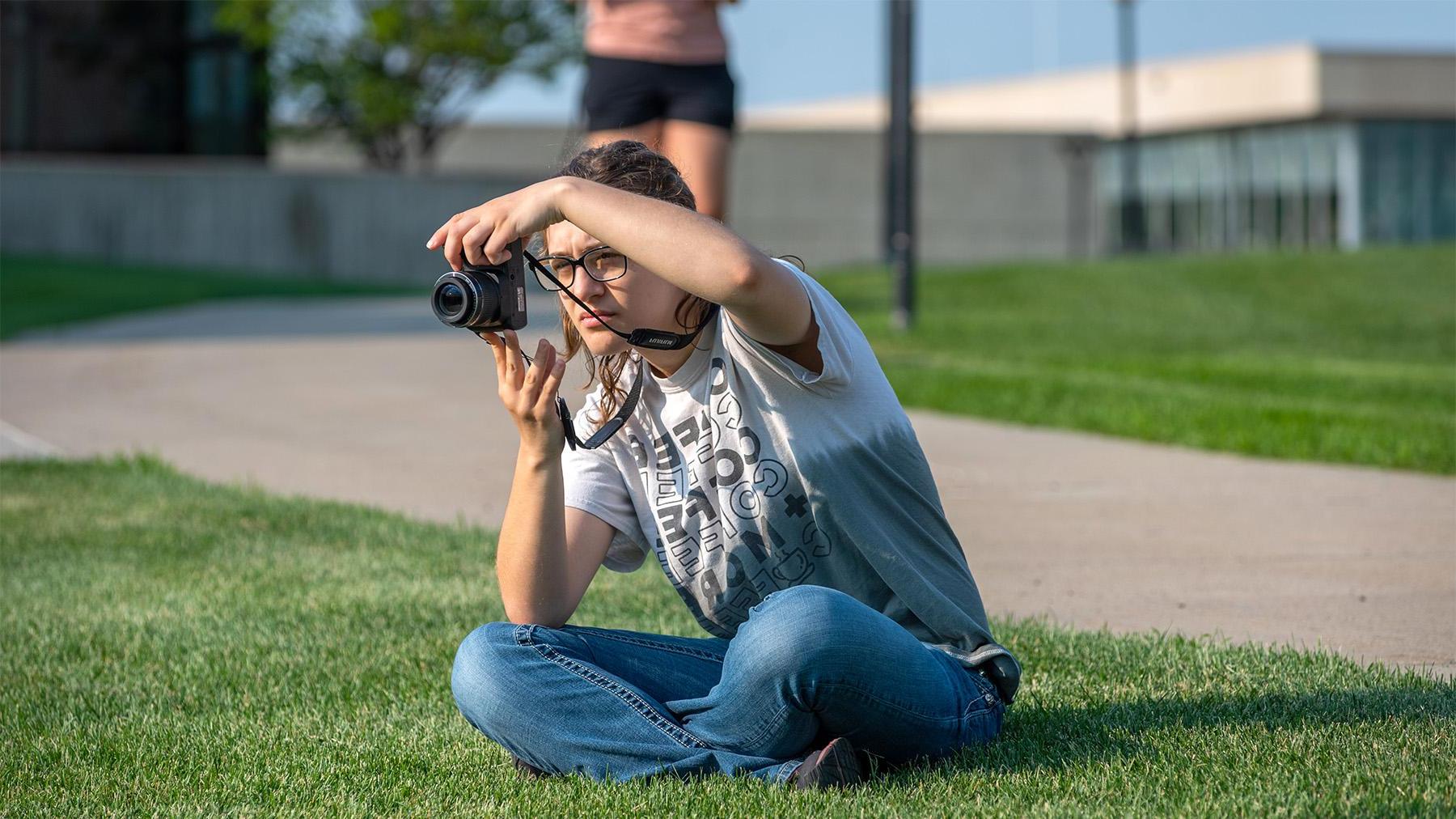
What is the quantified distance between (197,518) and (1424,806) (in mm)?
4310

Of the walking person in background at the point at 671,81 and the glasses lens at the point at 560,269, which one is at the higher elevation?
the walking person in background at the point at 671,81

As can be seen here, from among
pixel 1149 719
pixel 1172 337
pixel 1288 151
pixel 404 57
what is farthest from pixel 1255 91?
pixel 1149 719

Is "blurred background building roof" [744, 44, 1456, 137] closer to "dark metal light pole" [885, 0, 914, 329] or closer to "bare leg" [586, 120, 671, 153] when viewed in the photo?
"dark metal light pole" [885, 0, 914, 329]

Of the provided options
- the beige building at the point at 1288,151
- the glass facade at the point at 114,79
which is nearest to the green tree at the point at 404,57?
the glass facade at the point at 114,79

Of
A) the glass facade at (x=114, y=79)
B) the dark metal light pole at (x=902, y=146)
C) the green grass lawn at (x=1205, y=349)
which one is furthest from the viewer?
the glass facade at (x=114, y=79)

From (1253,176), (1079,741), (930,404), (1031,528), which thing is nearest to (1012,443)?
(930,404)

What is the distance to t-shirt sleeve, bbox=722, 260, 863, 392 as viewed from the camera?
286 cm

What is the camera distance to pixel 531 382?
9.27 ft

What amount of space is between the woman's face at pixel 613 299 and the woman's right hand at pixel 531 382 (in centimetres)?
8

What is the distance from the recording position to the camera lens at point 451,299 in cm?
265

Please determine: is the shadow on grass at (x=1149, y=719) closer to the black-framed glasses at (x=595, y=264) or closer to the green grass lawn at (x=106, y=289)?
the black-framed glasses at (x=595, y=264)

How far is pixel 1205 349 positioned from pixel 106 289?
9.99 metres

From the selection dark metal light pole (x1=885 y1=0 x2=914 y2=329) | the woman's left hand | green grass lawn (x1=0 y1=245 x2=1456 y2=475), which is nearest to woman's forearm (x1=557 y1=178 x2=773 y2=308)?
the woman's left hand

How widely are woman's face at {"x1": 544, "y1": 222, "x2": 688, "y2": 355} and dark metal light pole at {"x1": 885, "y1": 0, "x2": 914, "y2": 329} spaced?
9.29 meters
